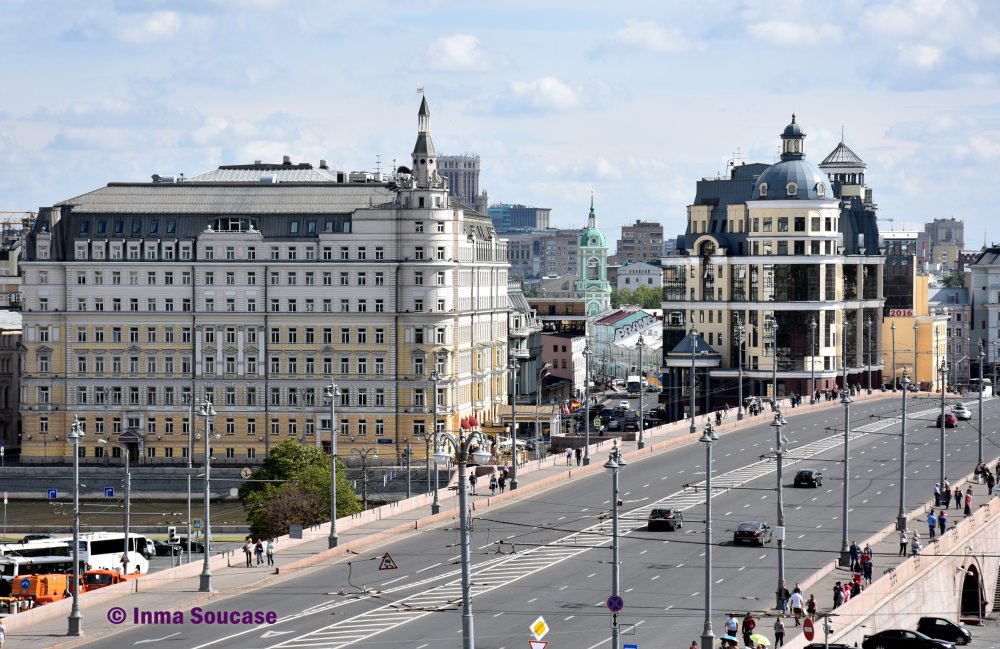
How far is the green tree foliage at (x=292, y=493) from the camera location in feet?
389

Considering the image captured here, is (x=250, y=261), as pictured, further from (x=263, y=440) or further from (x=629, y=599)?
(x=629, y=599)

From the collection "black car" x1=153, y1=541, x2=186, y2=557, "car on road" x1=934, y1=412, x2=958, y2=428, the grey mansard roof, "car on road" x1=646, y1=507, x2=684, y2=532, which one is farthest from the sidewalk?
the grey mansard roof

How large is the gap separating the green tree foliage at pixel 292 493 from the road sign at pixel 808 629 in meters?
46.0

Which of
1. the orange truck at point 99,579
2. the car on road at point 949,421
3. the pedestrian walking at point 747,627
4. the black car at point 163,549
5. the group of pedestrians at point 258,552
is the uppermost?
the car on road at point 949,421

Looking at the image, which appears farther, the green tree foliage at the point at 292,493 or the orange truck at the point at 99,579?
the green tree foliage at the point at 292,493

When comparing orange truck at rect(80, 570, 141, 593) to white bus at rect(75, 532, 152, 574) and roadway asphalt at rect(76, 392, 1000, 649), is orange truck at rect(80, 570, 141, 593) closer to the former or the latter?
roadway asphalt at rect(76, 392, 1000, 649)

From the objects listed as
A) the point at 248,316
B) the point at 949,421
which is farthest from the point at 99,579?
the point at 949,421

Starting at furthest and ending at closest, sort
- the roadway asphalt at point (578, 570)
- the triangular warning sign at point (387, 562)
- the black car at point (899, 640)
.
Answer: the black car at point (899, 640), the triangular warning sign at point (387, 562), the roadway asphalt at point (578, 570)

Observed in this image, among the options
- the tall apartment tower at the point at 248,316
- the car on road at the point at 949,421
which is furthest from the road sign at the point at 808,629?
the tall apartment tower at the point at 248,316

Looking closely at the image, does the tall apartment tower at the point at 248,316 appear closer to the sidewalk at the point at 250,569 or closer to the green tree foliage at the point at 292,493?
the green tree foliage at the point at 292,493

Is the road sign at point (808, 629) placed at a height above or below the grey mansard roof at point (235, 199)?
below

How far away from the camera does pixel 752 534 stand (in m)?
102

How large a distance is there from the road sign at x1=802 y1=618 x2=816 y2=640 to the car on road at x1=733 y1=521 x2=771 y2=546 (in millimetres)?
23913

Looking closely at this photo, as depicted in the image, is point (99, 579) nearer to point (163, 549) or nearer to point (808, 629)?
point (163, 549)
